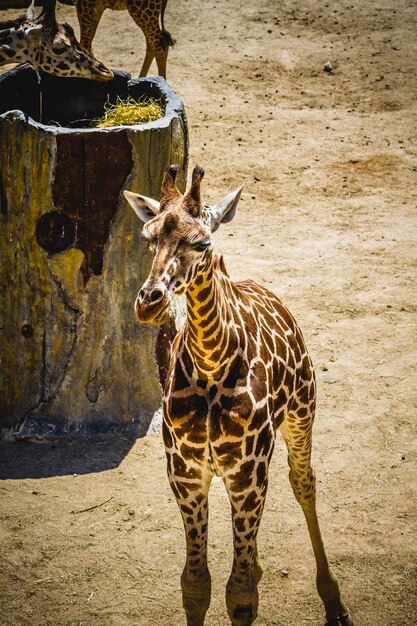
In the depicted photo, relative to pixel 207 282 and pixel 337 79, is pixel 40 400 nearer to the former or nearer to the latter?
pixel 207 282

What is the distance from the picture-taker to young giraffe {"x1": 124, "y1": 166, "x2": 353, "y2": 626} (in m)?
2.85

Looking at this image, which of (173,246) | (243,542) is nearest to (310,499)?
(243,542)

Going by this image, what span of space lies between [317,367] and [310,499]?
2.02 meters

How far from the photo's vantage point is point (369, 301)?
21.8ft

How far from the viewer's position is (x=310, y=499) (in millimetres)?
3941

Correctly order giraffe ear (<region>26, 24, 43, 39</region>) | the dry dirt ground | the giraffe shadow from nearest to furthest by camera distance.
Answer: the dry dirt ground, the giraffe shadow, giraffe ear (<region>26, 24, 43, 39</region>)

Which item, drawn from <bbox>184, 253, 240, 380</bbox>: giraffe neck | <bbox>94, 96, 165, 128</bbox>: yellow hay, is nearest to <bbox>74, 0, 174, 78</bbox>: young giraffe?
<bbox>94, 96, 165, 128</bbox>: yellow hay

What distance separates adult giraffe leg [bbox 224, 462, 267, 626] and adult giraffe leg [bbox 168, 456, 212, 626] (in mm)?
125

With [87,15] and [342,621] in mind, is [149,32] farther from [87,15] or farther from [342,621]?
[342,621]

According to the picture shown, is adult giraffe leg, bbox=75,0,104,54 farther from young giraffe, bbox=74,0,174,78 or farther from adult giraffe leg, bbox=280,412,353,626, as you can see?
adult giraffe leg, bbox=280,412,353,626

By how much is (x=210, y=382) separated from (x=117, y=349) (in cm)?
207

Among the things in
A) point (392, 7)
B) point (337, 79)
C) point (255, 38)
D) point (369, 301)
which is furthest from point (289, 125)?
point (392, 7)

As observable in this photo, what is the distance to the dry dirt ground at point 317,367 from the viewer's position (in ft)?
13.0

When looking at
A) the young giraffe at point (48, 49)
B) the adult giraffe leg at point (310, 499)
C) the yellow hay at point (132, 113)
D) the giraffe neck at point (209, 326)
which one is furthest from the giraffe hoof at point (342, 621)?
the young giraffe at point (48, 49)
